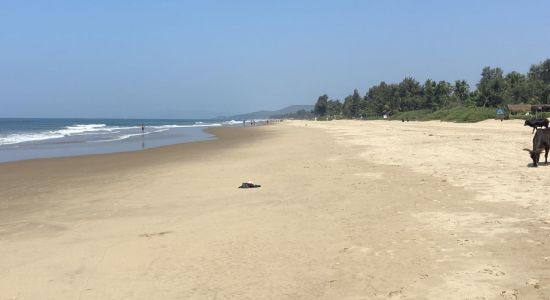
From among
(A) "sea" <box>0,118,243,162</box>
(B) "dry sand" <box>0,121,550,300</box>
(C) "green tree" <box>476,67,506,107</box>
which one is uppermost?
(C) "green tree" <box>476,67,506,107</box>

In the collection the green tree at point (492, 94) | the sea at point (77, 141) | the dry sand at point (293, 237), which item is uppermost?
the green tree at point (492, 94)

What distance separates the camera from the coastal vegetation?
73.0 metres

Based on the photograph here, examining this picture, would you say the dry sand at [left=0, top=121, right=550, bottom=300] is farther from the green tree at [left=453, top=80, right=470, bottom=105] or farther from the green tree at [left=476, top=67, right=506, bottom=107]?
the green tree at [left=453, top=80, right=470, bottom=105]

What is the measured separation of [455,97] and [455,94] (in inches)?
96.8

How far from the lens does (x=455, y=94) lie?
9912cm

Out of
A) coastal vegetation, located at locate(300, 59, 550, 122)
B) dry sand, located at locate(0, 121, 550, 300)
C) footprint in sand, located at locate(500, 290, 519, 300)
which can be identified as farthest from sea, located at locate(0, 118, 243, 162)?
coastal vegetation, located at locate(300, 59, 550, 122)

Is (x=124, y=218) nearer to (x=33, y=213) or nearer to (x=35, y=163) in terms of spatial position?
(x=33, y=213)

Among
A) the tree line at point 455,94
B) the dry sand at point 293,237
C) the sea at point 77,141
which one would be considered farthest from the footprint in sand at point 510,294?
the tree line at point 455,94

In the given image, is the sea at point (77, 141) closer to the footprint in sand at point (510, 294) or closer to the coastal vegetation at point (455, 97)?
the footprint in sand at point (510, 294)

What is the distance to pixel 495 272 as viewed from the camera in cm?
540

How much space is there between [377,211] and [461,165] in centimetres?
716

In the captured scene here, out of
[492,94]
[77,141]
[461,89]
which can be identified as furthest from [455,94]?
[77,141]

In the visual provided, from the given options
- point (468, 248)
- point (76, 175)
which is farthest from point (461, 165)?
point (76, 175)

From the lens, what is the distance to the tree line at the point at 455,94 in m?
78.7
